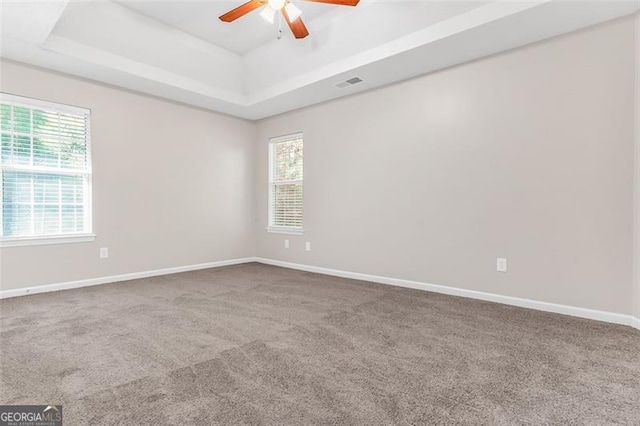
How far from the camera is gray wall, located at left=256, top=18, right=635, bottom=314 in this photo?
269 centimetres

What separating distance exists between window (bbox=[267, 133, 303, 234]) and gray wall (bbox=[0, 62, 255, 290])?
0.46m

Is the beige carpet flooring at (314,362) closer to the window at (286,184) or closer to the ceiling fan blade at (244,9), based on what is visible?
the window at (286,184)

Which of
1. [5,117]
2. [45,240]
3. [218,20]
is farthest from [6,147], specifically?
[218,20]

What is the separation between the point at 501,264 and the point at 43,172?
5160mm

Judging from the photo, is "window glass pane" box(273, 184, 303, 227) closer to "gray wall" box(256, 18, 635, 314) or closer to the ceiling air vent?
"gray wall" box(256, 18, 635, 314)

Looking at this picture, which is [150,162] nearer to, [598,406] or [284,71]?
[284,71]

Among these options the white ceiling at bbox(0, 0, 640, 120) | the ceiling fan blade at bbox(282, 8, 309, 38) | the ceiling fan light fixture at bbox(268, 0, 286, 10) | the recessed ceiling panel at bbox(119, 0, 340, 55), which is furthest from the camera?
the recessed ceiling panel at bbox(119, 0, 340, 55)

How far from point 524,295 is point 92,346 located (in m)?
3.68

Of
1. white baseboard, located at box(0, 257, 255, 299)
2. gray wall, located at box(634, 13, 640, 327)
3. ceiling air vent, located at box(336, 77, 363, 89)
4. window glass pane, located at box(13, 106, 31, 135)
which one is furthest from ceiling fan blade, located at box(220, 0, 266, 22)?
white baseboard, located at box(0, 257, 255, 299)

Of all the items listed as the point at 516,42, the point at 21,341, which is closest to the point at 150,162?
the point at 21,341

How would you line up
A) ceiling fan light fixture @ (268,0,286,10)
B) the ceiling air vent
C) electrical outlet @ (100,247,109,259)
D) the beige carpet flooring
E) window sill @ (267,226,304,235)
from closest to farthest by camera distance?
1. the beige carpet flooring
2. ceiling fan light fixture @ (268,0,286,10)
3. the ceiling air vent
4. electrical outlet @ (100,247,109,259)
5. window sill @ (267,226,304,235)

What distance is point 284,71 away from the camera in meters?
4.29

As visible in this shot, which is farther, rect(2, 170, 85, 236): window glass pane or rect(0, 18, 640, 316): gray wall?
rect(2, 170, 85, 236): window glass pane

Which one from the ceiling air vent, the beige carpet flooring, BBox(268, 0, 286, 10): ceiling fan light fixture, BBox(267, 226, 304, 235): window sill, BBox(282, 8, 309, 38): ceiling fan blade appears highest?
BBox(282, 8, 309, 38): ceiling fan blade
